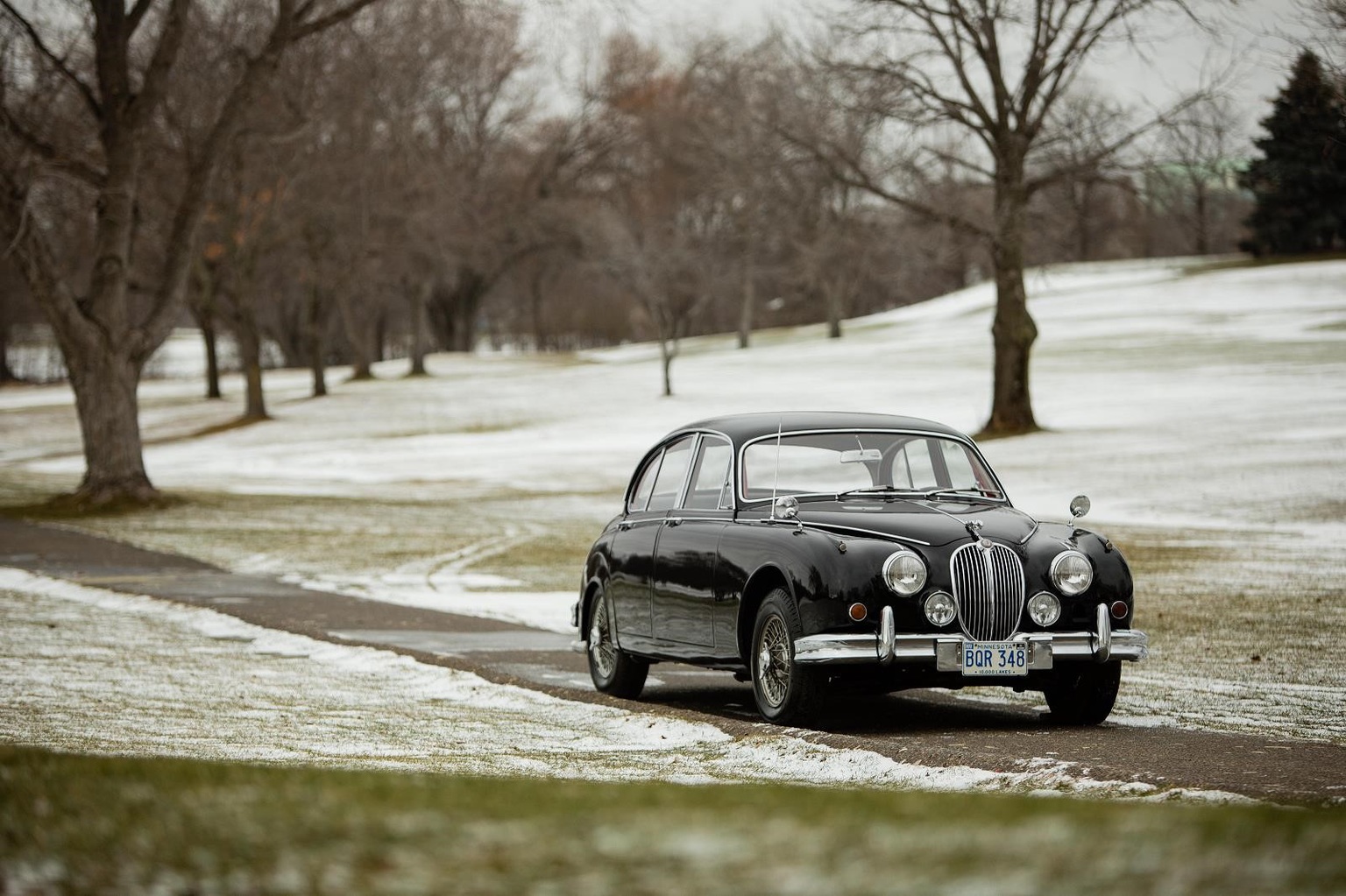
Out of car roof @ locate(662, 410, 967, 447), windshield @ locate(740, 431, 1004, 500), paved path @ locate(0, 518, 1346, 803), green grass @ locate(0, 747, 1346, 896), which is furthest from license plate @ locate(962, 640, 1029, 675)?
green grass @ locate(0, 747, 1346, 896)

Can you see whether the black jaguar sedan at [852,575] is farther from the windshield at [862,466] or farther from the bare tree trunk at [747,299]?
the bare tree trunk at [747,299]

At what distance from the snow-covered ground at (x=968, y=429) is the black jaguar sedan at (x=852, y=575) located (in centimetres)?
88

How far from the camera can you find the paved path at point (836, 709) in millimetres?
7551

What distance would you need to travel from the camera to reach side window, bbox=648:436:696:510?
10.9m

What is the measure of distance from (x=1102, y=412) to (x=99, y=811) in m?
39.3

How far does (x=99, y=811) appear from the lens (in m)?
3.69

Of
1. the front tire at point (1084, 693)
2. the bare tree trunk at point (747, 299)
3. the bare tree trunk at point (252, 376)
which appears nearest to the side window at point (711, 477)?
the front tire at point (1084, 693)

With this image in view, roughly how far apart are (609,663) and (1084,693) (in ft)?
10.2

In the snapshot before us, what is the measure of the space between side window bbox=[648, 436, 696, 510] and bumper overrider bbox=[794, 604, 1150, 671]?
223 cm

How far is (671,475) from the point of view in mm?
10984

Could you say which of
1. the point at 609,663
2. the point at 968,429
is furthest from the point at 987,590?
the point at 968,429

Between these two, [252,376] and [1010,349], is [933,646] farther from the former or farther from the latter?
[252,376]

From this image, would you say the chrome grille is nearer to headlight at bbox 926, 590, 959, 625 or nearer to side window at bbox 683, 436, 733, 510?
headlight at bbox 926, 590, 959, 625

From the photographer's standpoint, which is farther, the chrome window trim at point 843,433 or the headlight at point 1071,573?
the chrome window trim at point 843,433
